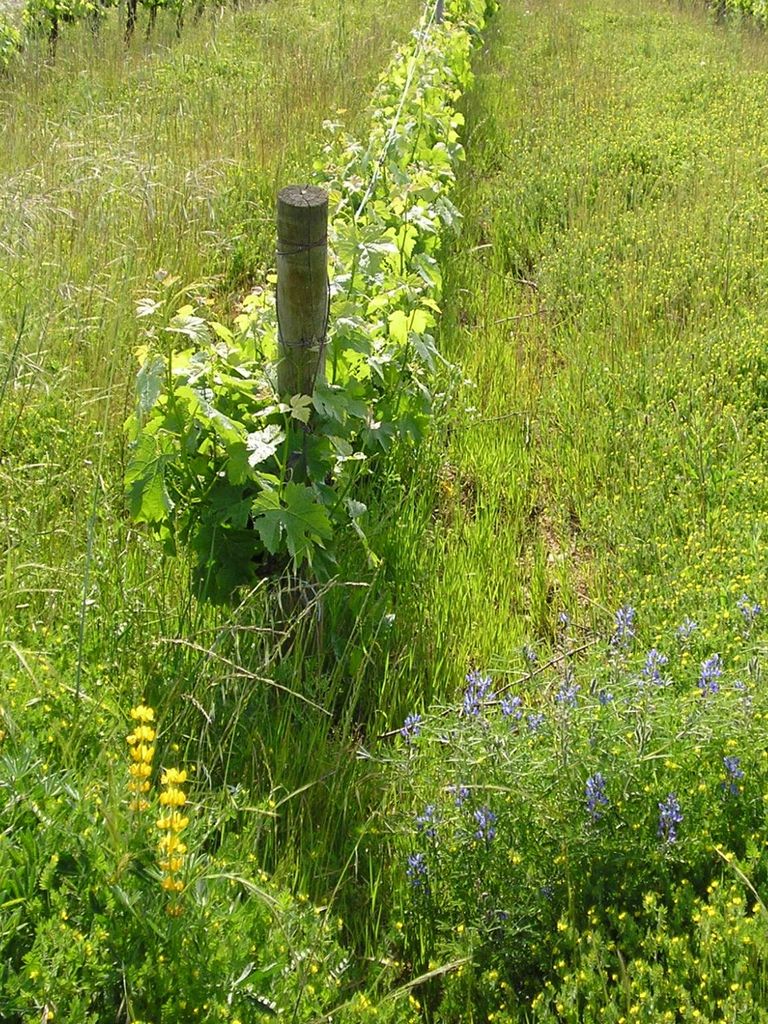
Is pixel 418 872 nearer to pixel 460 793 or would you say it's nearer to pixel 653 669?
pixel 460 793

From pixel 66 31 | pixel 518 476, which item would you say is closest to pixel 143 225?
pixel 518 476

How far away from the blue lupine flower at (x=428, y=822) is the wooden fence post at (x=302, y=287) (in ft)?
4.11

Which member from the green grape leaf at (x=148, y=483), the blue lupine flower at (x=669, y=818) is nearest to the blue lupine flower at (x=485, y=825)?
the blue lupine flower at (x=669, y=818)

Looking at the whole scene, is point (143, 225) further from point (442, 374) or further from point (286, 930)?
point (286, 930)

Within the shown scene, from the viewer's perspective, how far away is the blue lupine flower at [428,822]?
97.4 inches

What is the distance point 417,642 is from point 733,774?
1205 mm

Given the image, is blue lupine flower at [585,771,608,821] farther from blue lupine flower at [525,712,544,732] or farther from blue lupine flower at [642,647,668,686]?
blue lupine flower at [642,647,668,686]

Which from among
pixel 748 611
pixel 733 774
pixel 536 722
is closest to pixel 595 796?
pixel 536 722

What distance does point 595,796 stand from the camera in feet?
7.69

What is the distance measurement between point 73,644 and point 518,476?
7.37 feet

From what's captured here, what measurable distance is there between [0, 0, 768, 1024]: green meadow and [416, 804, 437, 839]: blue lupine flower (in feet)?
0.04

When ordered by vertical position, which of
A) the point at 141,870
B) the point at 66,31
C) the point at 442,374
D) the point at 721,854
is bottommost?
the point at 721,854

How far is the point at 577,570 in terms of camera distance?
13.1ft

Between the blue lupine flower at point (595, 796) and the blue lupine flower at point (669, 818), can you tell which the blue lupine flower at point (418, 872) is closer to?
the blue lupine flower at point (595, 796)
